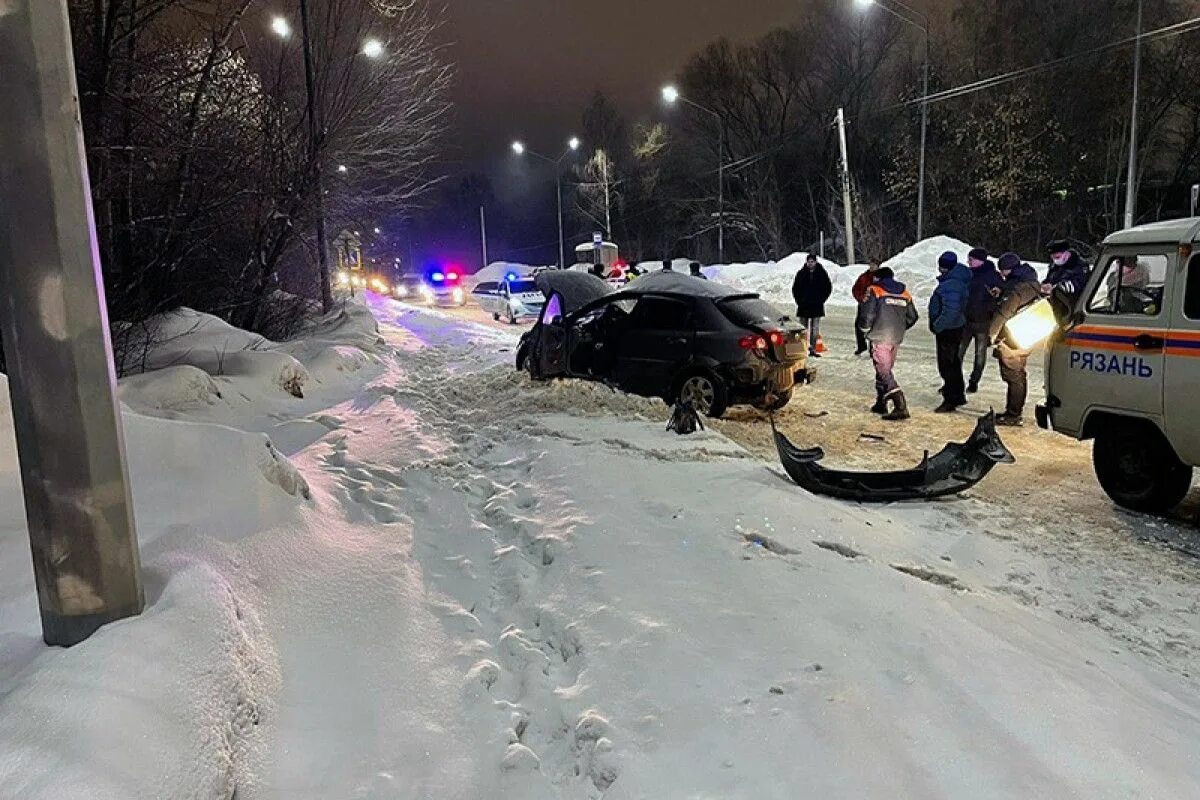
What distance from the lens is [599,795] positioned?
2744mm

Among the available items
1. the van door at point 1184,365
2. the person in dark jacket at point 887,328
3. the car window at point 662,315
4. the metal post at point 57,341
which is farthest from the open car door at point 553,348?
the metal post at point 57,341

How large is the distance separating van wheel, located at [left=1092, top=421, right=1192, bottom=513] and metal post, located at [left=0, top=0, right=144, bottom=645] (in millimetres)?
6440

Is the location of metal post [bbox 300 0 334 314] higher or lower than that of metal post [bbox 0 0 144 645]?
higher

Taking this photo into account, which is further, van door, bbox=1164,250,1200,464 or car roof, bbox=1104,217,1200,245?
car roof, bbox=1104,217,1200,245

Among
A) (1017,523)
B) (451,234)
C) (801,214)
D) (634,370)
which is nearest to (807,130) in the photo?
(801,214)

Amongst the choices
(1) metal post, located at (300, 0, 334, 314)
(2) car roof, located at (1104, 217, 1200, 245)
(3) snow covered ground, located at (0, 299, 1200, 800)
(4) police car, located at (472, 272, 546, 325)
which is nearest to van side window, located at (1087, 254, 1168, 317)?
(2) car roof, located at (1104, 217, 1200, 245)

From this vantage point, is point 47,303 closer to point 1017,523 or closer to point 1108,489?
point 1017,523

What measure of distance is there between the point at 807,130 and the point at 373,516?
4826cm

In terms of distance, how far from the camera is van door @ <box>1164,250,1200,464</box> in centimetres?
546

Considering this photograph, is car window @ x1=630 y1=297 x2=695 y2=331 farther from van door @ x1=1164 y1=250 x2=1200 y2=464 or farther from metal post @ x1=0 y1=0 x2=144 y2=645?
metal post @ x1=0 y1=0 x2=144 y2=645

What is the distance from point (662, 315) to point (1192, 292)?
5.24 metres

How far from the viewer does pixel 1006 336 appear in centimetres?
883

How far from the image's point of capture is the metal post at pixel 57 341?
265 cm

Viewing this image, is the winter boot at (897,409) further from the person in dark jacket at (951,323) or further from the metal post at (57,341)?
the metal post at (57,341)
